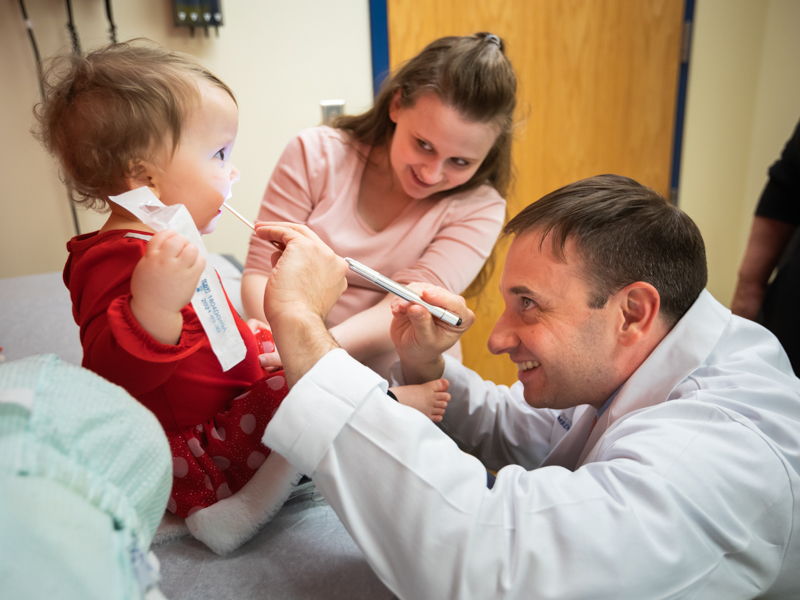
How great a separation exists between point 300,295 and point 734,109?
3105 mm

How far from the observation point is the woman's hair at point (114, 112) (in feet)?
2.50

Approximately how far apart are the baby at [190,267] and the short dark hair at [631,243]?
0.54 m

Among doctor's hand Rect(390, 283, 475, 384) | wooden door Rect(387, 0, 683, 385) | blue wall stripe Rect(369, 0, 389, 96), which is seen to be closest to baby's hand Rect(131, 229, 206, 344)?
doctor's hand Rect(390, 283, 475, 384)

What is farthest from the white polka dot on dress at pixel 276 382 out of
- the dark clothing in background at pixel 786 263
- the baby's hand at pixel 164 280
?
the dark clothing in background at pixel 786 263

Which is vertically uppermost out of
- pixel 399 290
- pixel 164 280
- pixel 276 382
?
pixel 164 280

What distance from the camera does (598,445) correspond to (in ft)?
2.76

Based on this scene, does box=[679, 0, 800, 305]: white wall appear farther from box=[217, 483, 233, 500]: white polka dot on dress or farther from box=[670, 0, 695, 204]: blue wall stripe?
box=[217, 483, 233, 500]: white polka dot on dress

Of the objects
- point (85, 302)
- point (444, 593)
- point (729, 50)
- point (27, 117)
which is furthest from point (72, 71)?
point (729, 50)

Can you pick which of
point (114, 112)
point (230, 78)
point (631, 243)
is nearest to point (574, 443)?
point (631, 243)

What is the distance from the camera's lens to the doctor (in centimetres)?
62

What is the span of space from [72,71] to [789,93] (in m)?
3.22

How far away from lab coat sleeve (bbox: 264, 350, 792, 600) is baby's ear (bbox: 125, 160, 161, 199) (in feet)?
1.25

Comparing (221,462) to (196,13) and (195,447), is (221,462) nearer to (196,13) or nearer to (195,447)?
(195,447)

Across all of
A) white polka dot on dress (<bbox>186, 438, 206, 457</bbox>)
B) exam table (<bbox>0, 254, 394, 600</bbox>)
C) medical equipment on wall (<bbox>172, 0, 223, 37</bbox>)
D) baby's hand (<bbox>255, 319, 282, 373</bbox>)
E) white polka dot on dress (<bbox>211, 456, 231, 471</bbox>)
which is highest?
medical equipment on wall (<bbox>172, 0, 223, 37</bbox>)
